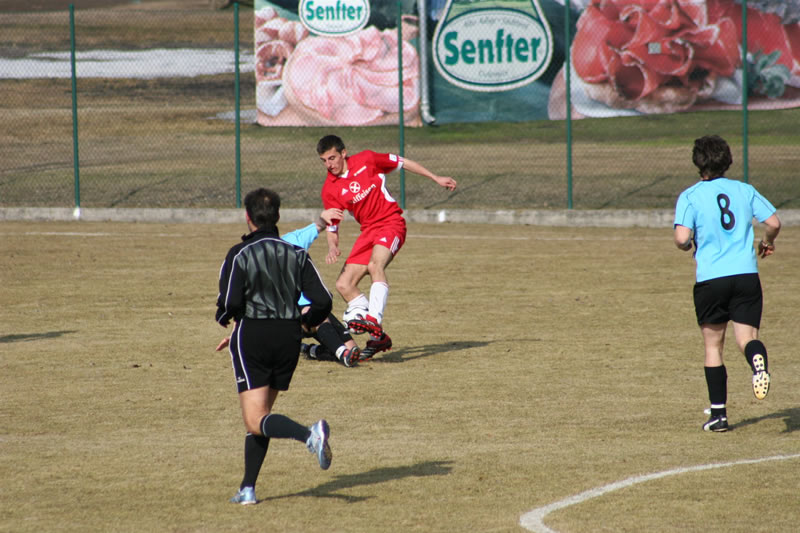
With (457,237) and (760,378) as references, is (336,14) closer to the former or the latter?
(457,237)

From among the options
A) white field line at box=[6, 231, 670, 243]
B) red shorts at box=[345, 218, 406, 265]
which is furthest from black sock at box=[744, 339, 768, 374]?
white field line at box=[6, 231, 670, 243]

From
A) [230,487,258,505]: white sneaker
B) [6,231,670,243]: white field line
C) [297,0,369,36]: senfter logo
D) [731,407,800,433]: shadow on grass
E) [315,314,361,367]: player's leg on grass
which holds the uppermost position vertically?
[297,0,369,36]: senfter logo

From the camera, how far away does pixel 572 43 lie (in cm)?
2250

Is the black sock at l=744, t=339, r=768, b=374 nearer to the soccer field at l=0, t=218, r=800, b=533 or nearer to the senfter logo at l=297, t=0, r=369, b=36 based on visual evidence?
the soccer field at l=0, t=218, r=800, b=533

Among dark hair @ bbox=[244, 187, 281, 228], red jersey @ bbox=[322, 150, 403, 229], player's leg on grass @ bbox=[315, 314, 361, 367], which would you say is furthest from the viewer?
red jersey @ bbox=[322, 150, 403, 229]

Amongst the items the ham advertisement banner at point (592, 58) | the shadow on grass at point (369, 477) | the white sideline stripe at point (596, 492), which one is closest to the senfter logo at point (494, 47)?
the ham advertisement banner at point (592, 58)

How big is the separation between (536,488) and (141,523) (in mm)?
2040

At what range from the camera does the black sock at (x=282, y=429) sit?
5.89 metres

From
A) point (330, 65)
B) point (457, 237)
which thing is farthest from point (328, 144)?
point (330, 65)

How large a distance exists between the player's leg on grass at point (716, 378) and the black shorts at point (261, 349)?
2.85 meters

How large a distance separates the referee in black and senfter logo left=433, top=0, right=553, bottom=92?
1742cm

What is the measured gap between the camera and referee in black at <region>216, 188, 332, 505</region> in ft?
19.5

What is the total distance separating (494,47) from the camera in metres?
23.3

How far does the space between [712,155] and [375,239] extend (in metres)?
3.77
